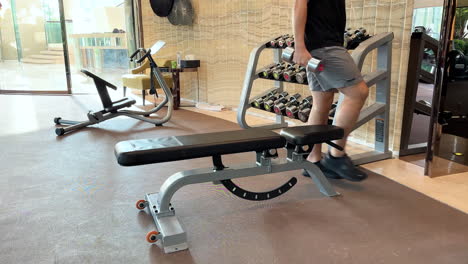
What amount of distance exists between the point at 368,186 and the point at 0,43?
6579 millimetres

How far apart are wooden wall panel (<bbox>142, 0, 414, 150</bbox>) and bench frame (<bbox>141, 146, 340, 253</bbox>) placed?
1.27 m

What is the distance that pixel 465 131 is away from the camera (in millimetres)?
2559

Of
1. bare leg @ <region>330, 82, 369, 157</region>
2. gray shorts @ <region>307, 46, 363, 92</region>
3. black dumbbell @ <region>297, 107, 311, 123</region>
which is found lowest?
black dumbbell @ <region>297, 107, 311, 123</region>

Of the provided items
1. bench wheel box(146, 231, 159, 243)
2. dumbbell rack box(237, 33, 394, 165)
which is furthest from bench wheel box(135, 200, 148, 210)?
dumbbell rack box(237, 33, 394, 165)

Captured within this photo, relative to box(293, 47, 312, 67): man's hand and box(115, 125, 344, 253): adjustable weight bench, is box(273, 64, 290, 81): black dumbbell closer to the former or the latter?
box(293, 47, 312, 67): man's hand

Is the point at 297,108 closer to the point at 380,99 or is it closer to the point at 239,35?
the point at 380,99

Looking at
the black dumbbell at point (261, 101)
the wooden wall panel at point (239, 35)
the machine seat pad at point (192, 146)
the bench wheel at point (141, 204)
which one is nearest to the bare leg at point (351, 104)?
the machine seat pad at point (192, 146)

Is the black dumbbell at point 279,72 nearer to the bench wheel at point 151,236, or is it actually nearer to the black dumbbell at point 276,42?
the black dumbbell at point 276,42

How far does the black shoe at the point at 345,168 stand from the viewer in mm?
2133

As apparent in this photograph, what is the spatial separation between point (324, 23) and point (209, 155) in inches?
40.2

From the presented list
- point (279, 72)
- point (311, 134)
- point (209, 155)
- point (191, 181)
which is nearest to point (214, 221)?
point (191, 181)

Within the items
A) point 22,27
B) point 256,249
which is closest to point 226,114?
point 256,249

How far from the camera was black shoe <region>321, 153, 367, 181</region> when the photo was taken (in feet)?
7.00

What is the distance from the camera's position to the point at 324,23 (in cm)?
209
